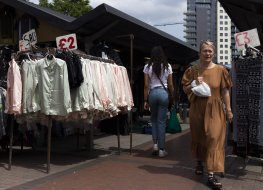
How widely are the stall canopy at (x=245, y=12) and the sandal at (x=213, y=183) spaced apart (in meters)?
2.88

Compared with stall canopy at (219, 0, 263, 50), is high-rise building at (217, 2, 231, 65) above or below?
above

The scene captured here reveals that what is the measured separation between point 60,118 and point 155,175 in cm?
178

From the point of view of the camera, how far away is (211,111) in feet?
21.4

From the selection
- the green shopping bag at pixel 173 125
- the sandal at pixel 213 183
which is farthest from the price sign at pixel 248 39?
the green shopping bag at pixel 173 125

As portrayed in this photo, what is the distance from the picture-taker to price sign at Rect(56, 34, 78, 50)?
25.0 ft

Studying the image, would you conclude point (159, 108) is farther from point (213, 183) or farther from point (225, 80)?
point (213, 183)

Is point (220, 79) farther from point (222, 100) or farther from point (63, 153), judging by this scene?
point (63, 153)

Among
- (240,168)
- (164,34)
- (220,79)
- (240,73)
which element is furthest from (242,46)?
(164,34)

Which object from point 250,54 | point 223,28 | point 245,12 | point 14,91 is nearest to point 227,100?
point 250,54

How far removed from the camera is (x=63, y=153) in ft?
30.1

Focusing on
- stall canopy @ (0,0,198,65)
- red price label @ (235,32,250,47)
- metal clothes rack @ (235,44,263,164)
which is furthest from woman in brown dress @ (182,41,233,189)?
stall canopy @ (0,0,198,65)

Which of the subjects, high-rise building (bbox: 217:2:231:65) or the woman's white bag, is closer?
the woman's white bag

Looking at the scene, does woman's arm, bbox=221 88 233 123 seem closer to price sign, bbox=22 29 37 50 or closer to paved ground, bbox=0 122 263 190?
paved ground, bbox=0 122 263 190

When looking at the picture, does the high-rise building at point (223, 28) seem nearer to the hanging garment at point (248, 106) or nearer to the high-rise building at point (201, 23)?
the high-rise building at point (201, 23)
